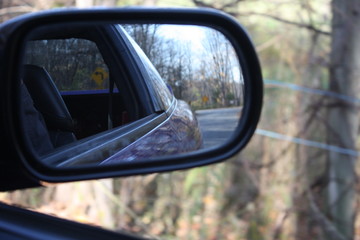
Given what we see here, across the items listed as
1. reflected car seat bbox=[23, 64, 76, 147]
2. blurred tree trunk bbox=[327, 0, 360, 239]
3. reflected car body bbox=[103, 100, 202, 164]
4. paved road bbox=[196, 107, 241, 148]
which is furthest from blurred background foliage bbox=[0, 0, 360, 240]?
reflected car seat bbox=[23, 64, 76, 147]

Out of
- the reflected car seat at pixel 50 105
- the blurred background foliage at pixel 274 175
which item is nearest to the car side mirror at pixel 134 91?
the reflected car seat at pixel 50 105

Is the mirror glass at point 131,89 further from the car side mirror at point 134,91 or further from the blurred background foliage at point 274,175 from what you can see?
the blurred background foliage at point 274,175

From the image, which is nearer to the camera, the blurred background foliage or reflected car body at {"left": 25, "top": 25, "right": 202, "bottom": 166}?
reflected car body at {"left": 25, "top": 25, "right": 202, "bottom": 166}

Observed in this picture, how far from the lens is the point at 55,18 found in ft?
4.90

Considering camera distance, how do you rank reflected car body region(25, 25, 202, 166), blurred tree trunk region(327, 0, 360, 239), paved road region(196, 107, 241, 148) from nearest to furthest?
reflected car body region(25, 25, 202, 166) → paved road region(196, 107, 241, 148) → blurred tree trunk region(327, 0, 360, 239)

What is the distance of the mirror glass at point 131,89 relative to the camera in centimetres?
167

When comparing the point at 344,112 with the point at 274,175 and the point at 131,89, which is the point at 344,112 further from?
the point at 131,89

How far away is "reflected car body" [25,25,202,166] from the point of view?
64.4 inches

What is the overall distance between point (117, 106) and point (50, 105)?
0.82ft

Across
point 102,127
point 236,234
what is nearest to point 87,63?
point 102,127

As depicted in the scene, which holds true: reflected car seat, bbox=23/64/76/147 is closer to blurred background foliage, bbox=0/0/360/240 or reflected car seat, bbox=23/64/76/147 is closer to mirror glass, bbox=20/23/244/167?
mirror glass, bbox=20/23/244/167

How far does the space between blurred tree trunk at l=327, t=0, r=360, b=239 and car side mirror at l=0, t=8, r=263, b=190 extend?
2.22 meters

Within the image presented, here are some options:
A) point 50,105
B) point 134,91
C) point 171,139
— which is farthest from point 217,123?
point 50,105

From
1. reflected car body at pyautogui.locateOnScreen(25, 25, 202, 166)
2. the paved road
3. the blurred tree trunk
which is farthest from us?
the blurred tree trunk
